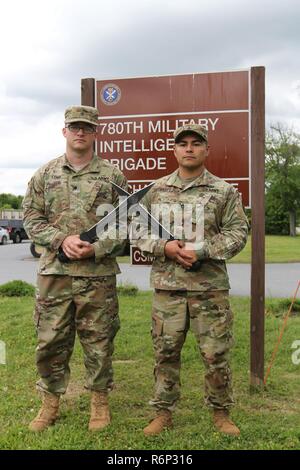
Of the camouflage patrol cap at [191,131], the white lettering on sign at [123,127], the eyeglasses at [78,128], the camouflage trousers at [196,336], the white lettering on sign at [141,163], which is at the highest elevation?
the white lettering on sign at [123,127]

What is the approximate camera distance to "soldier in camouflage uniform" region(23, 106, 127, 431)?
11.8 ft

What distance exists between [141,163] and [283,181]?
4088 centimetres

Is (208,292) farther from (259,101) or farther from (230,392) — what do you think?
(259,101)

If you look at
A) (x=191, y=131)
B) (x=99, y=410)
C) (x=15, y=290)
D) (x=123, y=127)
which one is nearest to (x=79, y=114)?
(x=191, y=131)

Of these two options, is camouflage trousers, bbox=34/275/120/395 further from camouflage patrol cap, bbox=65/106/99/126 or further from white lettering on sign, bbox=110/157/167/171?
white lettering on sign, bbox=110/157/167/171

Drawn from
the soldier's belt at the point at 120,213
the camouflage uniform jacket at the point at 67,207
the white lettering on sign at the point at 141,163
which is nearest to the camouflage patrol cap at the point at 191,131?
the soldier's belt at the point at 120,213

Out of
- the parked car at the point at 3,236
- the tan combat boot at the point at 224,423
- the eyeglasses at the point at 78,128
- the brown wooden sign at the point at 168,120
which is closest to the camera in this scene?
the tan combat boot at the point at 224,423

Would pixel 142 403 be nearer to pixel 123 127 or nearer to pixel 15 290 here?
pixel 123 127

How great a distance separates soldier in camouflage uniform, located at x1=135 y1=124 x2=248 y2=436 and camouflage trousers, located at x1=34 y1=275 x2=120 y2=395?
33 cm

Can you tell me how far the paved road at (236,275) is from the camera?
10988 millimetres

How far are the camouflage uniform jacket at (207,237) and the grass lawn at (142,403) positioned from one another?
0.97 metres

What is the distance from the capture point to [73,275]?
3.58 metres

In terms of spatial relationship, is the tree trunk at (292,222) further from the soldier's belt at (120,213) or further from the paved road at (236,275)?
the soldier's belt at (120,213)

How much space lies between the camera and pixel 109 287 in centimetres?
365
